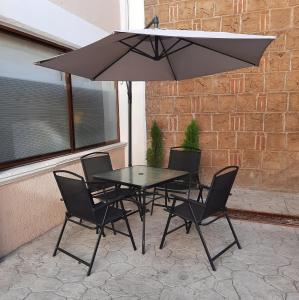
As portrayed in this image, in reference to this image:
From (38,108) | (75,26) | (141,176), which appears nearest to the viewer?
(141,176)

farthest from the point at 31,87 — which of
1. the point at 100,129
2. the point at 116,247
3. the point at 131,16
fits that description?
the point at 131,16

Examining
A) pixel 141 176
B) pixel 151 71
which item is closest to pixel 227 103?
pixel 151 71

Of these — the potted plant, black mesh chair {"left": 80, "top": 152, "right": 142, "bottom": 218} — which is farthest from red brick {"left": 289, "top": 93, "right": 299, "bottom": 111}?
black mesh chair {"left": 80, "top": 152, "right": 142, "bottom": 218}

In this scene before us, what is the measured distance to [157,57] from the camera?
10.5ft

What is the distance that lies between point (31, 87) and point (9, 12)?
2.93 feet

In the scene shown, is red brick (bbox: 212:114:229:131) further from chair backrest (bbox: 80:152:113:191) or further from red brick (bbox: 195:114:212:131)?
chair backrest (bbox: 80:152:113:191)

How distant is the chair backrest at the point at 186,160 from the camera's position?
4359mm

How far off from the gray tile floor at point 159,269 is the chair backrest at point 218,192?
20.4 inches

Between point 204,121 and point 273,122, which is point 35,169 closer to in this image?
point 204,121

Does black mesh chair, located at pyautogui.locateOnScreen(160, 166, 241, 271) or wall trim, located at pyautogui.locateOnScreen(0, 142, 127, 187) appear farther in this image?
wall trim, located at pyautogui.locateOnScreen(0, 142, 127, 187)

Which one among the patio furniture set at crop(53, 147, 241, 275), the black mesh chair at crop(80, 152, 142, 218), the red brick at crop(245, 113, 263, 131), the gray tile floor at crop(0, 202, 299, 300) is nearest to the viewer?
the gray tile floor at crop(0, 202, 299, 300)

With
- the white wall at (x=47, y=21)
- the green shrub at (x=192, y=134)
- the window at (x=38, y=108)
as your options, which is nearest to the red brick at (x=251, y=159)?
the green shrub at (x=192, y=134)

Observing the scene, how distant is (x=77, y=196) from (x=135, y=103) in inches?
132

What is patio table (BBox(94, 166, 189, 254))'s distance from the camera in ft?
10.4
